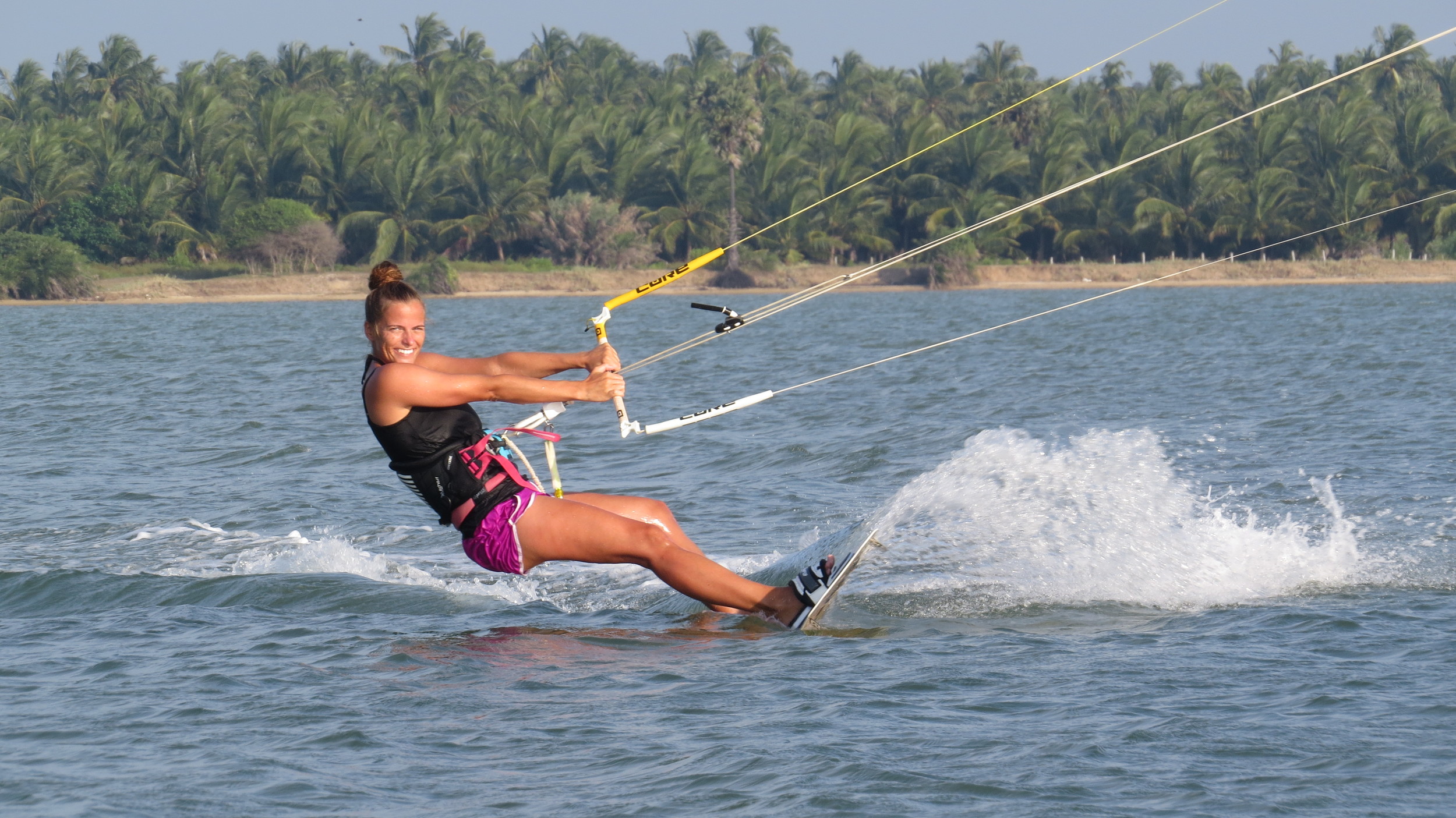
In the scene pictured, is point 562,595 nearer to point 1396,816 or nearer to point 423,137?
point 1396,816

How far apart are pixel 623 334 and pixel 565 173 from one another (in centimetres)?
3083

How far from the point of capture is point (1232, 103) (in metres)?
80.6

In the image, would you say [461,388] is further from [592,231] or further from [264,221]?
[592,231]

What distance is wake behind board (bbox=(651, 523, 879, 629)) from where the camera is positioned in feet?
22.1

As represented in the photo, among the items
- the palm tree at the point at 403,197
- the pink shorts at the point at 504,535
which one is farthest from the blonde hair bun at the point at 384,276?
the palm tree at the point at 403,197

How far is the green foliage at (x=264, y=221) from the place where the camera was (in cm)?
6675

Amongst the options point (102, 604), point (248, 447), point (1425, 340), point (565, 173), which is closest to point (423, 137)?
point (565, 173)

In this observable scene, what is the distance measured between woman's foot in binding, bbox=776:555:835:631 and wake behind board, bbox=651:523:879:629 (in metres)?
0.02

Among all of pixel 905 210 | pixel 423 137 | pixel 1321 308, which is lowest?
pixel 1321 308

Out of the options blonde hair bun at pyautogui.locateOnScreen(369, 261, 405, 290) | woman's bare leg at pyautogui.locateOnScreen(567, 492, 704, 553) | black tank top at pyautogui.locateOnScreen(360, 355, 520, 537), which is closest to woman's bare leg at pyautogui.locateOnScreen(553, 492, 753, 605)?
woman's bare leg at pyautogui.locateOnScreen(567, 492, 704, 553)

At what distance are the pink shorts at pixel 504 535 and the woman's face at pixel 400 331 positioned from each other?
73 cm

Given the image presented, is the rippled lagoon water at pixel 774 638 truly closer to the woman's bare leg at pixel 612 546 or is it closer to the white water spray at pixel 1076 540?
the white water spray at pixel 1076 540

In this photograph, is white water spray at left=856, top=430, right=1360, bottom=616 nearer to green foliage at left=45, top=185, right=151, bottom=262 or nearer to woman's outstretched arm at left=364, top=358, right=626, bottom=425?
woman's outstretched arm at left=364, top=358, right=626, bottom=425

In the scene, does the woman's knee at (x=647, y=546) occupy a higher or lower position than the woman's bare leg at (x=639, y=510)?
lower
